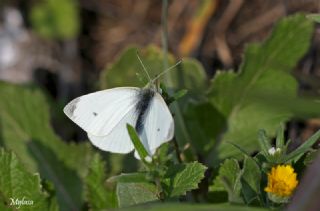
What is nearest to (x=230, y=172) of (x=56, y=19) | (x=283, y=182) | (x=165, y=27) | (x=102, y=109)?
(x=283, y=182)

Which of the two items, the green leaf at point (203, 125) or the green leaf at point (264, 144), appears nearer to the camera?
the green leaf at point (264, 144)

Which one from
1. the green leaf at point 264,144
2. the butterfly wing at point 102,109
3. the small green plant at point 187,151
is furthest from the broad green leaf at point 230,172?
the butterfly wing at point 102,109

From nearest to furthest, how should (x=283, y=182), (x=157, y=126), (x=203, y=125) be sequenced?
(x=283, y=182), (x=157, y=126), (x=203, y=125)

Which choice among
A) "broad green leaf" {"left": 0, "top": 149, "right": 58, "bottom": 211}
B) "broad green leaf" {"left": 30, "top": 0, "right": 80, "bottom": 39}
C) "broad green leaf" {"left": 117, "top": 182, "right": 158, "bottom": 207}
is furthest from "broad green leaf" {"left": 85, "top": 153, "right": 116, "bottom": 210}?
"broad green leaf" {"left": 30, "top": 0, "right": 80, "bottom": 39}

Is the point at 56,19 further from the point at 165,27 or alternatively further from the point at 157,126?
the point at 157,126

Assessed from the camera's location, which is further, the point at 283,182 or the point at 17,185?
the point at 17,185

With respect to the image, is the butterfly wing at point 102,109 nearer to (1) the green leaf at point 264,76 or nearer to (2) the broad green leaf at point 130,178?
(2) the broad green leaf at point 130,178

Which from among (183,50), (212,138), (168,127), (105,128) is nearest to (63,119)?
(183,50)
